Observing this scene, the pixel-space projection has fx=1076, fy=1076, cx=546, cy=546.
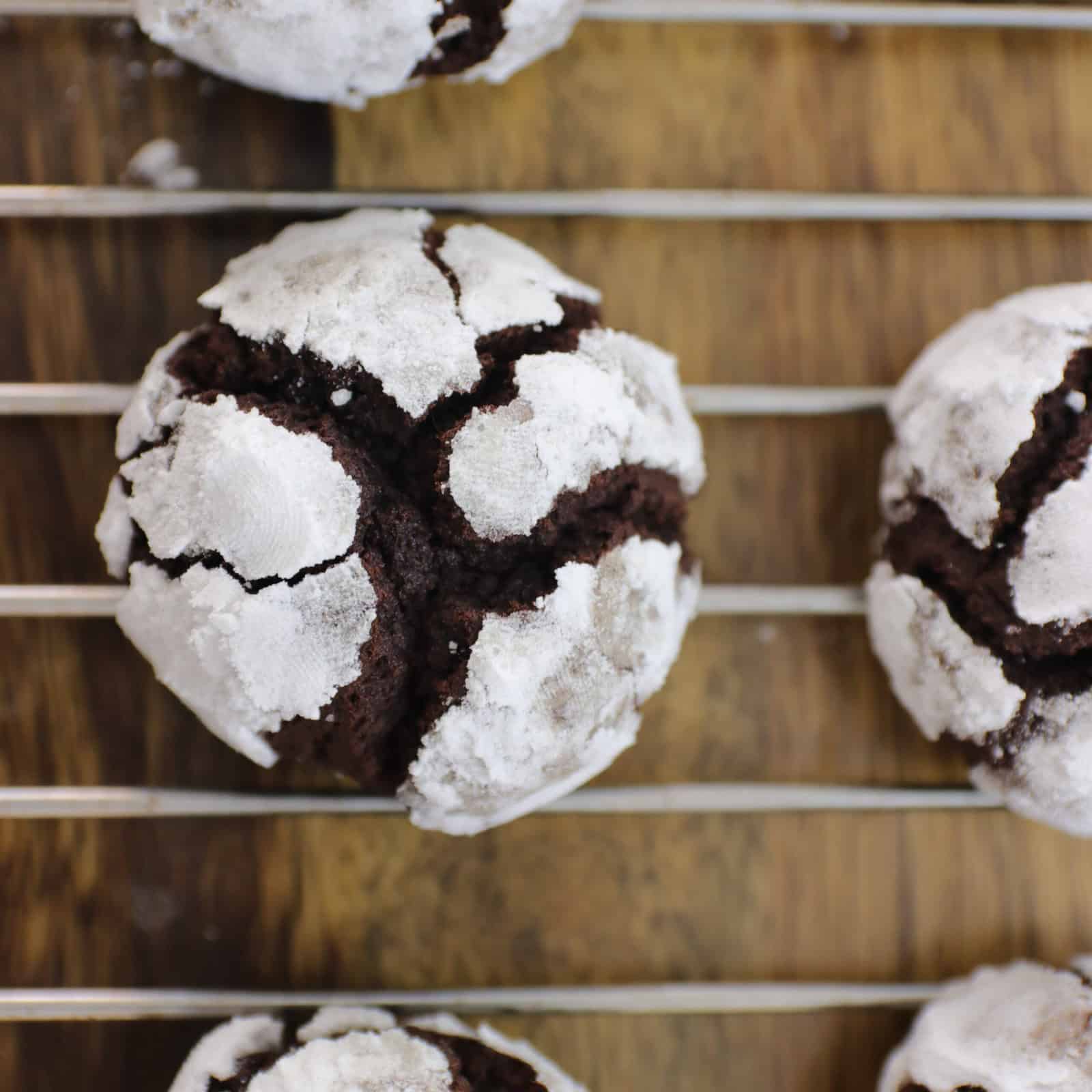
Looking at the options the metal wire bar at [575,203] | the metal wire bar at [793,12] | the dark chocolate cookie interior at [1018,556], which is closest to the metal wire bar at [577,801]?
the dark chocolate cookie interior at [1018,556]

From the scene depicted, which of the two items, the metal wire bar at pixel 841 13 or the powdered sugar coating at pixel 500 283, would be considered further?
the metal wire bar at pixel 841 13

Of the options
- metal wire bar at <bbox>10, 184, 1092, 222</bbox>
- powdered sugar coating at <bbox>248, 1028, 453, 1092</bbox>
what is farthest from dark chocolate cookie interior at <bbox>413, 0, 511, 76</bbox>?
powdered sugar coating at <bbox>248, 1028, 453, 1092</bbox>

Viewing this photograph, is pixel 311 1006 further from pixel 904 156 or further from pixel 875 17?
pixel 875 17

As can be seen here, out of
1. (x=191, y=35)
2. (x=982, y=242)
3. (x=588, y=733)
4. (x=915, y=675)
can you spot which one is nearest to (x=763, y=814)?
(x=915, y=675)

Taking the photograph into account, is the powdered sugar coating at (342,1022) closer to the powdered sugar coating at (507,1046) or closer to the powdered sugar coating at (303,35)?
the powdered sugar coating at (507,1046)

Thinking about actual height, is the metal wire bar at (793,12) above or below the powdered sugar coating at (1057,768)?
above

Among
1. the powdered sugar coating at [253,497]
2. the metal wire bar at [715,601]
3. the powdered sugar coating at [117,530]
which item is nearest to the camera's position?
the powdered sugar coating at [253,497]
